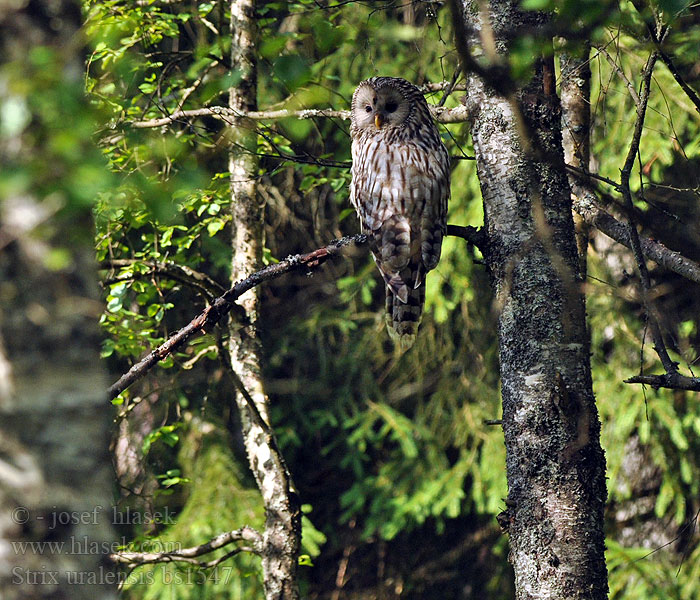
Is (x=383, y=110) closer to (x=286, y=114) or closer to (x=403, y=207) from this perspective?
(x=403, y=207)

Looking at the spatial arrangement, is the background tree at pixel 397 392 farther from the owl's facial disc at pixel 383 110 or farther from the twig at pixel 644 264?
the twig at pixel 644 264

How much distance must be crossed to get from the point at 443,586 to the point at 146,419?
9.35 feet

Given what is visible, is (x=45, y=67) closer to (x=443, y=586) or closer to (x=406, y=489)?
(x=406, y=489)

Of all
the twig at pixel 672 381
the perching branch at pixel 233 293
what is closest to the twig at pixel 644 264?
the twig at pixel 672 381

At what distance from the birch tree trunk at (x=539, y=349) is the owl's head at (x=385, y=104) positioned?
1430 mm

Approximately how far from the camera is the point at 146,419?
5398 millimetres

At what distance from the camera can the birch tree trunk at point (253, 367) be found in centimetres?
332

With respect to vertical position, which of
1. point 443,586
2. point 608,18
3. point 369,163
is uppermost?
point 369,163

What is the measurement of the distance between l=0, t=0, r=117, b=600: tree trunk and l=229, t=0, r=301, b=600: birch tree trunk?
1.86m

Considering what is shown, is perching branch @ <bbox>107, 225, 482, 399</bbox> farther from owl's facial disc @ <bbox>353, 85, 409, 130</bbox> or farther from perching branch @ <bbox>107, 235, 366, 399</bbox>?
owl's facial disc @ <bbox>353, 85, 409, 130</bbox>

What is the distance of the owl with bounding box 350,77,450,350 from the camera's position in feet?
11.5

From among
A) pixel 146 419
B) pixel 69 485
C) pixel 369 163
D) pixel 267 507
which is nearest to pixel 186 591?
pixel 146 419

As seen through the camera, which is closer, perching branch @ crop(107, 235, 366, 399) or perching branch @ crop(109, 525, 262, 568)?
perching branch @ crop(107, 235, 366, 399)

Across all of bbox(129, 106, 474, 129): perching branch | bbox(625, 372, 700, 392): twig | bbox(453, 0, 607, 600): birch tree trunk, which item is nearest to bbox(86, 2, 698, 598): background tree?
bbox(129, 106, 474, 129): perching branch
